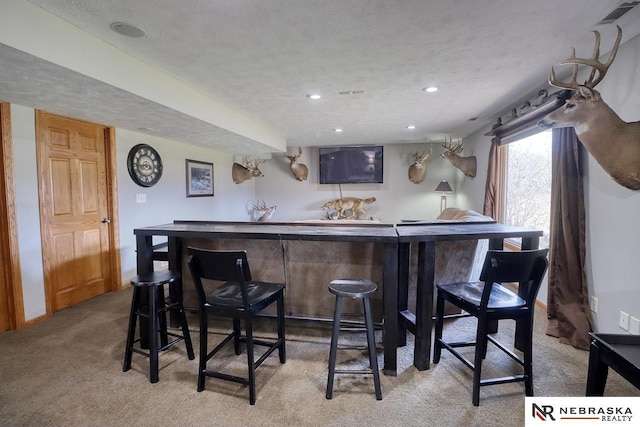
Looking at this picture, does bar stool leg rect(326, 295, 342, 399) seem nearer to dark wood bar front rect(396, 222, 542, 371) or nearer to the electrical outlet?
dark wood bar front rect(396, 222, 542, 371)

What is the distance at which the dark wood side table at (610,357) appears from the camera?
1.15m

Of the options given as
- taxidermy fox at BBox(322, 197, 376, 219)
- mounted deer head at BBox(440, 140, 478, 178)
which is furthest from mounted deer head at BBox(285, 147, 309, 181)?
mounted deer head at BBox(440, 140, 478, 178)

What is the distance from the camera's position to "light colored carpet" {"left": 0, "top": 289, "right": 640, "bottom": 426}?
5.45ft

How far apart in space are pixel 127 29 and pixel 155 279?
164 centimetres

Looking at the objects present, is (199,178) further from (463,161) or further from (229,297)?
(463,161)

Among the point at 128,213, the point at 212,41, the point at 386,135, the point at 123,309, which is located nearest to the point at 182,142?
the point at 128,213

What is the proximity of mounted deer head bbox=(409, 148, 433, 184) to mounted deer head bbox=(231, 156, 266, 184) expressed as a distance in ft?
11.4

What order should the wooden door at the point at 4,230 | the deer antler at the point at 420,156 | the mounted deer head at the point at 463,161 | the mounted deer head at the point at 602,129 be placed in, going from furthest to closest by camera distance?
1. the deer antler at the point at 420,156
2. the mounted deer head at the point at 463,161
3. the wooden door at the point at 4,230
4. the mounted deer head at the point at 602,129

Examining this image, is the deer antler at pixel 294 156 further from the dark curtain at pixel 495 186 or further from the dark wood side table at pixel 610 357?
the dark wood side table at pixel 610 357

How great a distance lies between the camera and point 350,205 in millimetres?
6914

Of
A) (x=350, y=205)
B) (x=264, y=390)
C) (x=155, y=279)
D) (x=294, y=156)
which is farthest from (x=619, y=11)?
(x=294, y=156)

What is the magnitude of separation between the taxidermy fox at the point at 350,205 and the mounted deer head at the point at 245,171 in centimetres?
182

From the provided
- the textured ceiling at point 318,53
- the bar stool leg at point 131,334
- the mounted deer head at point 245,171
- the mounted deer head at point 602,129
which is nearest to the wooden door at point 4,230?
the textured ceiling at point 318,53

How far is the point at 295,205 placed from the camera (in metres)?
7.37
